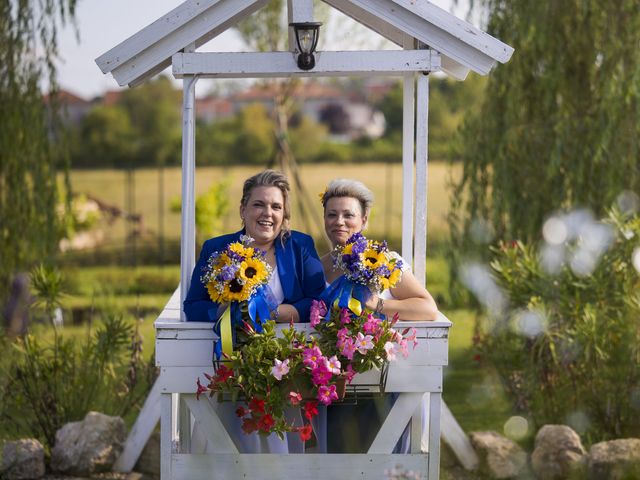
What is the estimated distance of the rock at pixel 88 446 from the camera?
5523 mm

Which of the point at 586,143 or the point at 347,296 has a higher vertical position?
the point at 586,143

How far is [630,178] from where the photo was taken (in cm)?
693

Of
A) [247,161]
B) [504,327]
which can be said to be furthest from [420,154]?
[247,161]

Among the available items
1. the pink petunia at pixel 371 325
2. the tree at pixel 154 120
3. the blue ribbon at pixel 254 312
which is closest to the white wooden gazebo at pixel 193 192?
the blue ribbon at pixel 254 312

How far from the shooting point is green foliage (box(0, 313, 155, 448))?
5.86m

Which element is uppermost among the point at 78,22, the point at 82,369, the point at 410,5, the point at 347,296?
the point at 78,22

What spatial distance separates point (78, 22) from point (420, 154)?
4010 mm

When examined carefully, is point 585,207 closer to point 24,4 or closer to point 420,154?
point 420,154

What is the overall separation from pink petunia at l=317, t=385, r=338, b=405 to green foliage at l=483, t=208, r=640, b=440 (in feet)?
7.16

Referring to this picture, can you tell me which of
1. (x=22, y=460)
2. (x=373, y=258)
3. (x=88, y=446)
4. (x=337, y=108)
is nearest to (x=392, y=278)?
(x=373, y=258)

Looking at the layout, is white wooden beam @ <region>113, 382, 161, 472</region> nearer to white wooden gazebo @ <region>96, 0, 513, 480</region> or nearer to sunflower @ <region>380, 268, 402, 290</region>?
white wooden gazebo @ <region>96, 0, 513, 480</region>

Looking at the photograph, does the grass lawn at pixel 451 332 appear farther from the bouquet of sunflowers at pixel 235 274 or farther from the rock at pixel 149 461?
the bouquet of sunflowers at pixel 235 274

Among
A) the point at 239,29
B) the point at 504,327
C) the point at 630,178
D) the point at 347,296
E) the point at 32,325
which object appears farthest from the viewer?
the point at 239,29

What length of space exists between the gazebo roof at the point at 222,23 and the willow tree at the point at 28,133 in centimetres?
348
